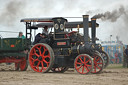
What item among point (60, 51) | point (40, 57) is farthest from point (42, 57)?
point (60, 51)

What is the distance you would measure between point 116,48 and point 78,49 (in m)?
13.1

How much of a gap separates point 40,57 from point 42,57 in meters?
0.07

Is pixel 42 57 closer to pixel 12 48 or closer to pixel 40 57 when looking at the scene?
pixel 40 57

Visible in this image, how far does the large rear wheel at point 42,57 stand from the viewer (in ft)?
27.9

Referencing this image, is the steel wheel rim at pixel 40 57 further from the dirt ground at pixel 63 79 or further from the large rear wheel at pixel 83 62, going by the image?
the dirt ground at pixel 63 79

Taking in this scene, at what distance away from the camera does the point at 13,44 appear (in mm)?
9992

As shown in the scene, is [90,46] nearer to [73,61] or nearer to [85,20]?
[73,61]

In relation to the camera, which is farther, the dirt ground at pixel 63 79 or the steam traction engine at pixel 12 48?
the steam traction engine at pixel 12 48

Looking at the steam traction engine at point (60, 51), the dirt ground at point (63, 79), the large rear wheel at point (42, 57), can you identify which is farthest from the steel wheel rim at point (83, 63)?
the large rear wheel at point (42, 57)

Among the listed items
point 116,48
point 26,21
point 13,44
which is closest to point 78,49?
point 26,21

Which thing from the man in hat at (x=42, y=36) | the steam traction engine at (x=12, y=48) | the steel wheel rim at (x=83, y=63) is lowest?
the steel wheel rim at (x=83, y=63)

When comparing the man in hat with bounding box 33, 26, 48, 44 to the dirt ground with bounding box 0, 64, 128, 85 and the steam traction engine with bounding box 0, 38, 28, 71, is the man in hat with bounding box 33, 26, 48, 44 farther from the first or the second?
the dirt ground with bounding box 0, 64, 128, 85

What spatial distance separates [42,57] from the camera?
347 inches

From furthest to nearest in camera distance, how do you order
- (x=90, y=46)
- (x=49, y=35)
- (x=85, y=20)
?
(x=85, y=20)
(x=49, y=35)
(x=90, y=46)
